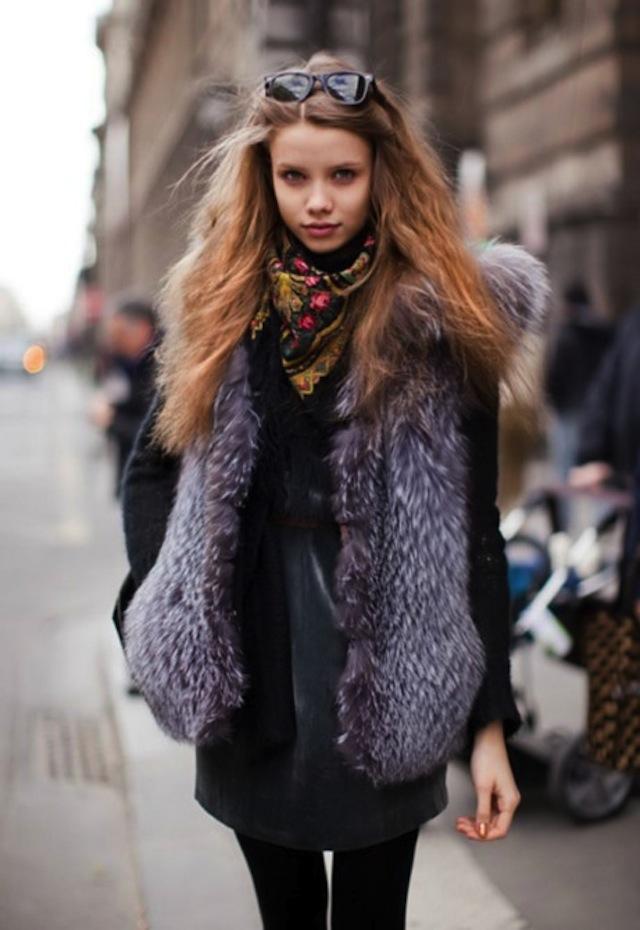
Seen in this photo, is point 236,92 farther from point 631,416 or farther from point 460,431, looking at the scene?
point 631,416

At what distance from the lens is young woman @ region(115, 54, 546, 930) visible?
6.99ft

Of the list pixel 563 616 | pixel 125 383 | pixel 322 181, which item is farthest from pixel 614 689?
pixel 125 383

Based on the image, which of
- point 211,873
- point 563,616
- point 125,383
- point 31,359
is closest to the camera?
point 211,873

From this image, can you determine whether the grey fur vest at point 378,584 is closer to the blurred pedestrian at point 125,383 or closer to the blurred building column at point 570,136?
the blurred pedestrian at point 125,383

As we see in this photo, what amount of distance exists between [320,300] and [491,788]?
793mm

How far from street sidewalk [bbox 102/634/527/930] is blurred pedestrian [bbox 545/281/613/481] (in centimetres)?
604

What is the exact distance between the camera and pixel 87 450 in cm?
2236

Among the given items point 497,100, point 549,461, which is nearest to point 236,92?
Answer: point 549,461

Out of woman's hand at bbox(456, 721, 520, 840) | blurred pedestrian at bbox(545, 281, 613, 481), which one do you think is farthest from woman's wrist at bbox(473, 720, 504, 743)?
blurred pedestrian at bbox(545, 281, 613, 481)

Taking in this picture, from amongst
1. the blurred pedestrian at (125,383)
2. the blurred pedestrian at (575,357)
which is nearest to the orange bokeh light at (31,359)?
the blurred pedestrian at (575,357)

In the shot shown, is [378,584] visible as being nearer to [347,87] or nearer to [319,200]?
[319,200]

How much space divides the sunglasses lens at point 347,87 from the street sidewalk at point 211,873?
2.43 metres

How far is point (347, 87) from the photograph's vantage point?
84.8 inches

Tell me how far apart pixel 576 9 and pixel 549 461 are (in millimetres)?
4579
